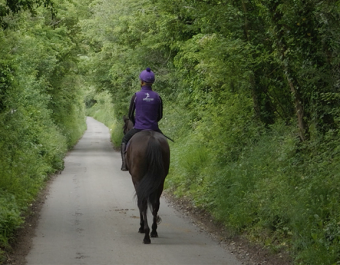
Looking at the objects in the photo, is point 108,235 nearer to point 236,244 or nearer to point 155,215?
point 155,215

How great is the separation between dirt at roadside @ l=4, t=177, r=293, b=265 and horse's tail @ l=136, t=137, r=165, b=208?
1.51 meters

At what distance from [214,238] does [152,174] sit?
1.67 meters

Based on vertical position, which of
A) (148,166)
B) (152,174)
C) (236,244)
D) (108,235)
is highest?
(148,166)

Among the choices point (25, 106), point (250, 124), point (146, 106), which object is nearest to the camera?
point (146, 106)

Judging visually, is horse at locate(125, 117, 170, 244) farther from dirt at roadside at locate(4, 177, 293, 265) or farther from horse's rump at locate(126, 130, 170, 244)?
dirt at roadside at locate(4, 177, 293, 265)

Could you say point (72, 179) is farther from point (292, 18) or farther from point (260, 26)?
point (292, 18)

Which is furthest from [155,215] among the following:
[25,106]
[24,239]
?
[25,106]

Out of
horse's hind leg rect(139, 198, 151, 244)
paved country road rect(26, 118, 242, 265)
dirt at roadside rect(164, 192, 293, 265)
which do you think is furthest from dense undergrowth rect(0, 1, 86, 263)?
dirt at roadside rect(164, 192, 293, 265)

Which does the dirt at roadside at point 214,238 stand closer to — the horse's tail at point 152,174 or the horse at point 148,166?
the horse at point 148,166

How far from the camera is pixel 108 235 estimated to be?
1050 centimetres

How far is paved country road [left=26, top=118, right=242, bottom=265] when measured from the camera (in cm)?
865

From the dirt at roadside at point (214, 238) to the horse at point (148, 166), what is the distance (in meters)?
1.39

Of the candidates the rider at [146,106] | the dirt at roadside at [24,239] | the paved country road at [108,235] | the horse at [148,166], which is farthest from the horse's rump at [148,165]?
the dirt at roadside at [24,239]

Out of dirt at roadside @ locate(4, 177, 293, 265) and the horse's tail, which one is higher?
the horse's tail
